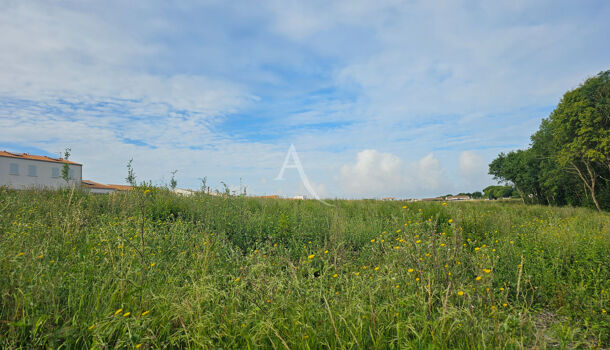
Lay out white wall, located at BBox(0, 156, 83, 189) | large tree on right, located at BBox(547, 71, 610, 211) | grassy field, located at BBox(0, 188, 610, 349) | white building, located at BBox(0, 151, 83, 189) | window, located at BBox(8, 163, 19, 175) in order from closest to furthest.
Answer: grassy field, located at BBox(0, 188, 610, 349) → large tree on right, located at BBox(547, 71, 610, 211) → white wall, located at BBox(0, 156, 83, 189) → white building, located at BBox(0, 151, 83, 189) → window, located at BBox(8, 163, 19, 175)

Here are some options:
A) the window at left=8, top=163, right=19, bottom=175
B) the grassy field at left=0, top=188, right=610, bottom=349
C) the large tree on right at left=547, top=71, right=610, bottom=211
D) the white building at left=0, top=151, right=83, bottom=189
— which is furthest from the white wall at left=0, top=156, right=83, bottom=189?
the large tree on right at left=547, top=71, right=610, bottom=211

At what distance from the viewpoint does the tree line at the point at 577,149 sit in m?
20.5

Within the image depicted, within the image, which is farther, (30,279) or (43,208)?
(43,208)

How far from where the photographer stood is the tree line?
2052 centimetres

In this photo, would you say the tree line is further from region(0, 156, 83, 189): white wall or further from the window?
the window

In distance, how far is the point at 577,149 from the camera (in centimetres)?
2141

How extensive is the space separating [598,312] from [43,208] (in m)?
9.81

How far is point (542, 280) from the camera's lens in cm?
427

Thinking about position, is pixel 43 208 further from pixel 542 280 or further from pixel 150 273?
pixel 542 280

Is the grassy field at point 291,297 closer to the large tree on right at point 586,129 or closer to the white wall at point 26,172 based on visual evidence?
the large tree on right at point 586,129

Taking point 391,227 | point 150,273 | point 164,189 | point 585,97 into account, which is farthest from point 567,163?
point 150,273

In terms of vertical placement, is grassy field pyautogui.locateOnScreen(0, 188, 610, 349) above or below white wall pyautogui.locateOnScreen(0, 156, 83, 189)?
below

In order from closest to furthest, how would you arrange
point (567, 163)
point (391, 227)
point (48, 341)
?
point (48, 341)
point (391, 227)
point (567, 163)

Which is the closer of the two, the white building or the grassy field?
the grassy field
